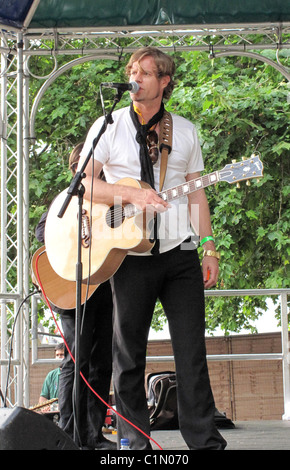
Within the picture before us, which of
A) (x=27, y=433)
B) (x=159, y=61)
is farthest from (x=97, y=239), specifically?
(x=27, y=433)

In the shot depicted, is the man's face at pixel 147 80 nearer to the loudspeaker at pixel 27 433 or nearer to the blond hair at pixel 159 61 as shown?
the blond hair at pixel 159 61

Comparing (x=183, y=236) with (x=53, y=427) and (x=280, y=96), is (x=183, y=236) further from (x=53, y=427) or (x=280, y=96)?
(x=280, y=96)

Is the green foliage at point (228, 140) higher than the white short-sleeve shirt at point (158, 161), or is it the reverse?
the green foliage at point (228, 140)

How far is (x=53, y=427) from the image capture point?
2.52 metres

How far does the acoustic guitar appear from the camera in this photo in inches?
143

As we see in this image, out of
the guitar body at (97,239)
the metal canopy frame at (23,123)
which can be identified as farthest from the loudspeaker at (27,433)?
the metal canopy frame at (23,123)


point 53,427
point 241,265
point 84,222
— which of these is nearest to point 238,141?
point 241,265

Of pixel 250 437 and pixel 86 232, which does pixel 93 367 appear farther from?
pixel 250 437

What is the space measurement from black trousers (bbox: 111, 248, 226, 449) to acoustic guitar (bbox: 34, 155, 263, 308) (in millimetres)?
89

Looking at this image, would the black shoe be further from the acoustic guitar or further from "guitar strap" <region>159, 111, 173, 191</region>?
"guitar strap" <region>159, 111, 173, 191</region>

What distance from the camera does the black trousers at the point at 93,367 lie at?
4430 millimetres

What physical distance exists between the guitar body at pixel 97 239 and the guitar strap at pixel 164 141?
15 centimetres

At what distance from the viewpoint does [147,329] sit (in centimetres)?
367

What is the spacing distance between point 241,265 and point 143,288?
8.49 meters
